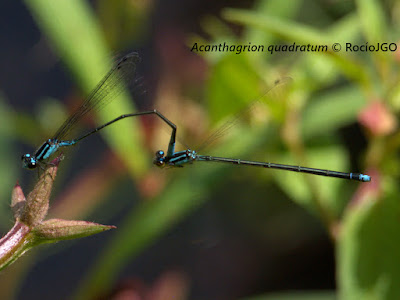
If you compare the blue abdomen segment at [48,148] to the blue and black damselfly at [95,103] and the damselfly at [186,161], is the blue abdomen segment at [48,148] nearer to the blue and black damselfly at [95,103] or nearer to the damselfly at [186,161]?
the blue and black damselfly at [95,103]

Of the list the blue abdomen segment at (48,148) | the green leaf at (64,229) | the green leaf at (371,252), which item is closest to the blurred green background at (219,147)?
the green leaf at (371,252)

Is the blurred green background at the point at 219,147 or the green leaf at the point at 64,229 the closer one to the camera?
the green leaf at the point at 64,229

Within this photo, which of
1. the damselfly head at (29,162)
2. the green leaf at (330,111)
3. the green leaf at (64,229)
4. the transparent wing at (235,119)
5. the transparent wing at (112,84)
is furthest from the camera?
the green leaf at (330,111)

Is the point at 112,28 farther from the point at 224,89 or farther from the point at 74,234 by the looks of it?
the point at 74,234

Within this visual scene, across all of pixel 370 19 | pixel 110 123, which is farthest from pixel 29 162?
pixel 370 19

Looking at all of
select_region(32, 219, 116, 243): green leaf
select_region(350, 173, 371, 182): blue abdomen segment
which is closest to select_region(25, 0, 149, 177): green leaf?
select_region(350, 173, 371, 182): blue abdomen segment

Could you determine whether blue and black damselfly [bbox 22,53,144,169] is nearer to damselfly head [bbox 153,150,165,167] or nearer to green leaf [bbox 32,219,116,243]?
damselfly head [bbox 153,150,165,167]

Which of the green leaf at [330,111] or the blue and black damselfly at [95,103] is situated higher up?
the green leaf at [330,111]

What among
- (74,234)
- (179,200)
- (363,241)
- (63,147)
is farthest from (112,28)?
(74,234)
